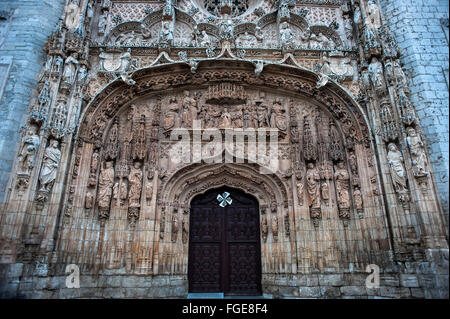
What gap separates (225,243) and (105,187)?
342cm

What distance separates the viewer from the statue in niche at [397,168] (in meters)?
6.26

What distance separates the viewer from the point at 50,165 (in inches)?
252

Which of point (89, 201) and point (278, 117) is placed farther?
point (278, 117)

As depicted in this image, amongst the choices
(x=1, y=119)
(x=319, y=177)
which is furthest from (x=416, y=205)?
(x=1, y=119)

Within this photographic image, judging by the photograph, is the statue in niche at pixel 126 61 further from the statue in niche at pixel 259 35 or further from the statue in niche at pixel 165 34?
the statue in niche at pixel 259 35

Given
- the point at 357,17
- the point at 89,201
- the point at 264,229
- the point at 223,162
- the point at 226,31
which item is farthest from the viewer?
the point at 357,17

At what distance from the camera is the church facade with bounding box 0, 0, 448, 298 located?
6.15m

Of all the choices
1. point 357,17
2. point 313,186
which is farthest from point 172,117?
point 357,17

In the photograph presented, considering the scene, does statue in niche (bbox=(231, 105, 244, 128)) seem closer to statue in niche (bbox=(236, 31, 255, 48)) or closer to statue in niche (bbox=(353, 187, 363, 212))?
statue in niche (bbox=(236, 31, 255, 48))

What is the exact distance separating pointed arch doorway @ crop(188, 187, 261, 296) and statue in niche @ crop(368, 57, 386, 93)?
4260 mm

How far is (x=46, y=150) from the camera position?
6473mm

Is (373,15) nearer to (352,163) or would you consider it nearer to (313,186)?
(352,163)

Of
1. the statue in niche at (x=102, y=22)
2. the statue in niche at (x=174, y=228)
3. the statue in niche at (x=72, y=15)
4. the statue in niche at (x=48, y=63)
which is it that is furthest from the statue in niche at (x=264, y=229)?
the statue in niche at (x=72, y=15)
